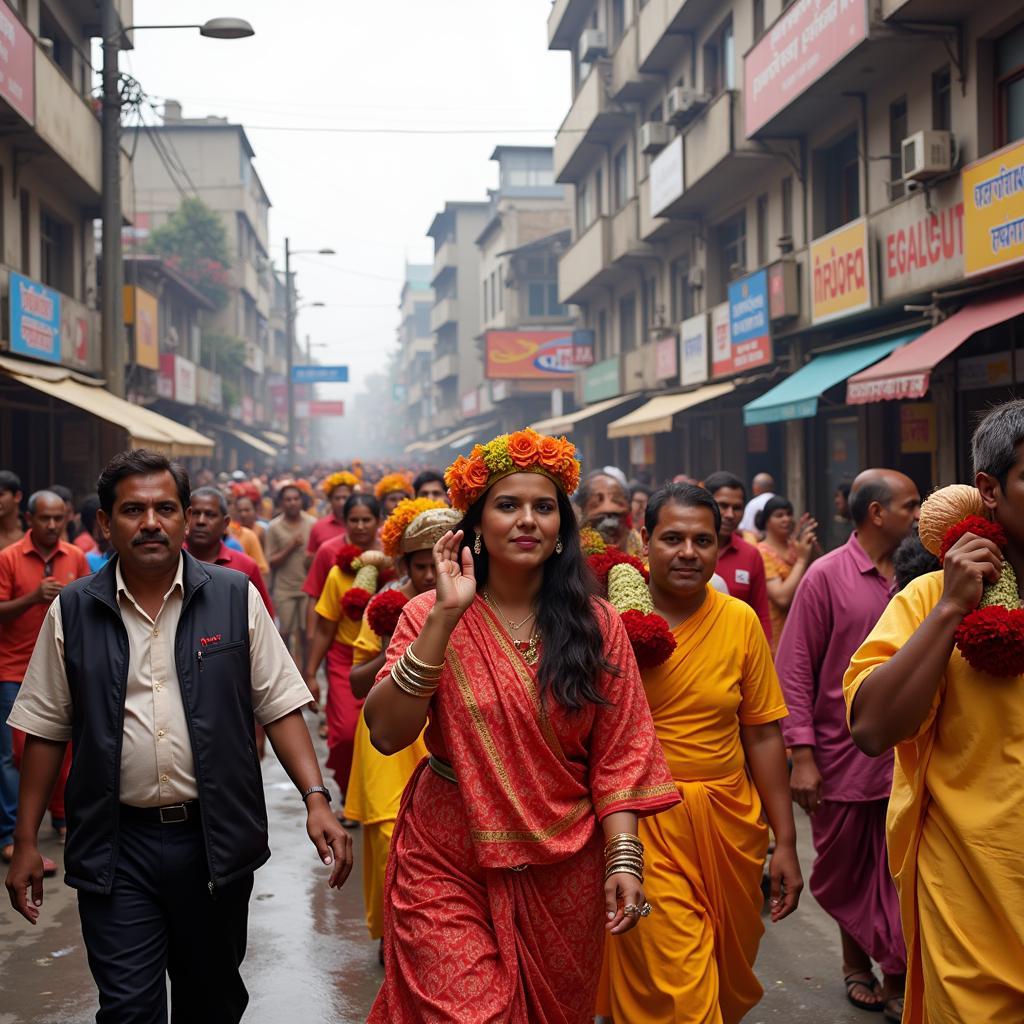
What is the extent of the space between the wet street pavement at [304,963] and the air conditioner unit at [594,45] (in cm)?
2590

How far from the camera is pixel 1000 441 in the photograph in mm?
3125

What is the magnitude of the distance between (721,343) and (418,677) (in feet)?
64.6

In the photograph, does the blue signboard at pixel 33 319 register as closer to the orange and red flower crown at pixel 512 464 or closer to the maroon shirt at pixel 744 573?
the maroon shirt at pixel 744 573

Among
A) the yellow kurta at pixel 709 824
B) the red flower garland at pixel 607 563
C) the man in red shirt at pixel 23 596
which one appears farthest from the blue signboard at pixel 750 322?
the yellow kurta at pixel 709 824

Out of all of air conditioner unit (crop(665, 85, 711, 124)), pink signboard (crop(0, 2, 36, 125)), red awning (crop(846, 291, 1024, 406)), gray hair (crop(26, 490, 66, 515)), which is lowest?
gray hair (crop(26, 490, 66, 515))

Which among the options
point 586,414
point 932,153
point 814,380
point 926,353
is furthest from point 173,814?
point 586,414

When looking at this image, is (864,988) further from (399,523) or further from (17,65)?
(17,65)

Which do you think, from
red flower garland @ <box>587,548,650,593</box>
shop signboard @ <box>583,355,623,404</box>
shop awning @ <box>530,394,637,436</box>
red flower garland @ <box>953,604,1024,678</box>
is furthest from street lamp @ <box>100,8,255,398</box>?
shop signboard @ <box>583,355,623,404</box>

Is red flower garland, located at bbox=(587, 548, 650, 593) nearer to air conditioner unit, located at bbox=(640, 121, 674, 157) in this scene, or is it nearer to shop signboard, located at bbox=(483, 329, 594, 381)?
air conditioner unit, located at bbox=(640, 121, 674, 157)

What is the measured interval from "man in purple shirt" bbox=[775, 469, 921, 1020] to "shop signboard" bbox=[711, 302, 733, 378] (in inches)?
657

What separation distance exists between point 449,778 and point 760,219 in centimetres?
1973

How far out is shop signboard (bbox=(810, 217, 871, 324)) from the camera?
1617 centimetres

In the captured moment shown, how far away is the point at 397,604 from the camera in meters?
5.73

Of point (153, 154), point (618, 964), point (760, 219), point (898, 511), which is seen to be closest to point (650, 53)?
point (760, 219)
